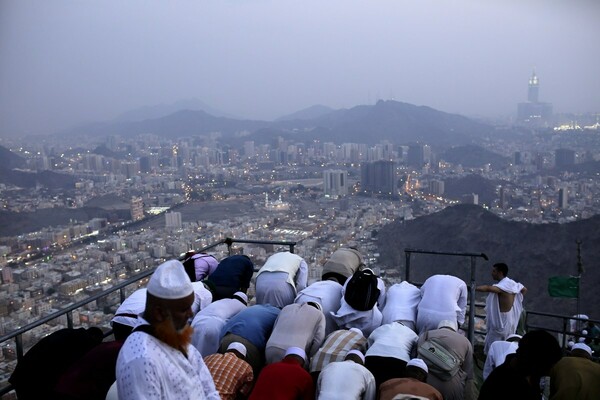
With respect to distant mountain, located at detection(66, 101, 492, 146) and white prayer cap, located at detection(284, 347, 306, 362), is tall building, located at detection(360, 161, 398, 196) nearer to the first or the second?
distant mountain, located at detection(66, 101, 492, 146)

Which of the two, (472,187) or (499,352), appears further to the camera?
(472,187)

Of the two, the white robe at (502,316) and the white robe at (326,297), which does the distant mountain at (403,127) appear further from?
the white robe at (326,297)

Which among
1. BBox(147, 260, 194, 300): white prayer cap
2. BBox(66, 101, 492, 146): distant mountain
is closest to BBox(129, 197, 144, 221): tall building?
BBox(147, 260, 194, 300): white prayer cap

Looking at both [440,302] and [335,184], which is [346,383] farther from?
[335,184]

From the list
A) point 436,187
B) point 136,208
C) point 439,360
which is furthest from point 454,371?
point 436,187

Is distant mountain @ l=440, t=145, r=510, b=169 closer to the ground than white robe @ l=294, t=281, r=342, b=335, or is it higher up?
closer to the ground

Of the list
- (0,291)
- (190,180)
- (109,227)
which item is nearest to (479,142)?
(190,180)

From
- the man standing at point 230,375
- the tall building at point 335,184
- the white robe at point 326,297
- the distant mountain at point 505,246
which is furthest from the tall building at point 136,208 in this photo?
the man standing at point 230,375
